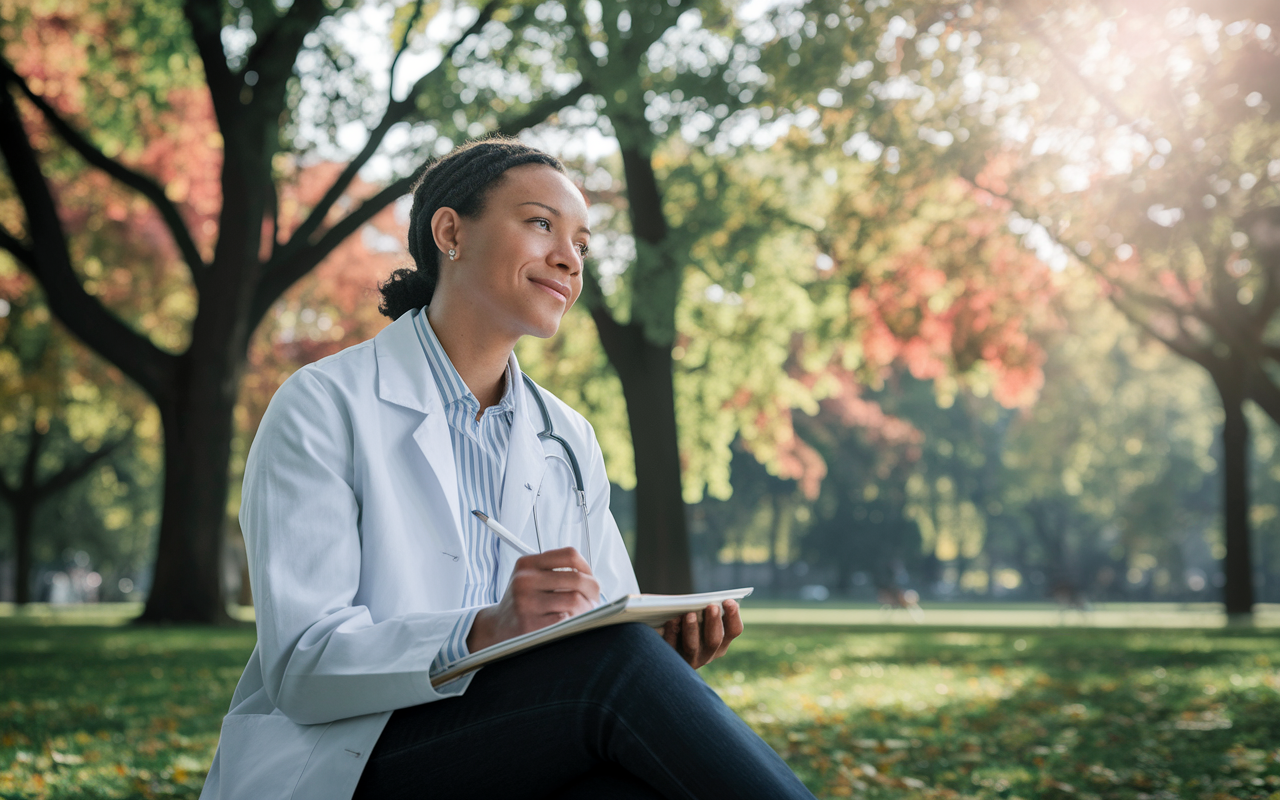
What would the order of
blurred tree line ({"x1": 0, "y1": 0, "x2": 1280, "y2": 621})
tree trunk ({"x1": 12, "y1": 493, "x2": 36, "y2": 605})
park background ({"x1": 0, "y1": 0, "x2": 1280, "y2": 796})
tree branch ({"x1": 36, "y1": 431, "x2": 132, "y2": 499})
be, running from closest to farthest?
park background ({"x1": 0, "y1": 0, "x2": 1280, "y2": 796}) → blurred tree line ({"x1": 0, "y1": 0, "x2": 1280, "y2": 621}) → tree trunk ({"x1": 12, "y1": 493, "x2": 36, "y2": 605}) → tree branch ({"x1": 36, "y1": 431, "x2": 132, "y2": 499})

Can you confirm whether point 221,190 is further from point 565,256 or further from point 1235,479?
point 1235,479

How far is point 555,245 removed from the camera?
2418 mm

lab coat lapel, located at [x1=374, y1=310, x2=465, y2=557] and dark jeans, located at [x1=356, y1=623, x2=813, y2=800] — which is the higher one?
lab coat lapel, located at [x1=374, y1=310, x2=465, y2=557]

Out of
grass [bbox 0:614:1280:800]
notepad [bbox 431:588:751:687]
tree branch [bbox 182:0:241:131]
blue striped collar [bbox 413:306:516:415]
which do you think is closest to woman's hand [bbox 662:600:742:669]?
notepad [bbox 431:588:751:687]

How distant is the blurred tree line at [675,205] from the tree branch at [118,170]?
0.05m

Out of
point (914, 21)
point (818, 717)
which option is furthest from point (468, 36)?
point (818, 717)

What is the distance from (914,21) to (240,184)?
904 centimetres

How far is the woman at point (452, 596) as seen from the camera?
171 cm

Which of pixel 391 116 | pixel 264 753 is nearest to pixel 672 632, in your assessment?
pixel 264 753

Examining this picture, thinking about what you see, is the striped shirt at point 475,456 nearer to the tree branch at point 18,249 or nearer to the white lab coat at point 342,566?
the white lab coat at point 342,566

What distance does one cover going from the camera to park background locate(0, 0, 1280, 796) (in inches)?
278

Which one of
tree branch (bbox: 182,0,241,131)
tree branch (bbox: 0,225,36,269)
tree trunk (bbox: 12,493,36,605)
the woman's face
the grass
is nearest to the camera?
the woman's face

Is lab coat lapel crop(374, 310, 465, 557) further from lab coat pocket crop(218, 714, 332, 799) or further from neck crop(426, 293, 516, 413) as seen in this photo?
lab coat pocket crop(218, 714, 332, 799)

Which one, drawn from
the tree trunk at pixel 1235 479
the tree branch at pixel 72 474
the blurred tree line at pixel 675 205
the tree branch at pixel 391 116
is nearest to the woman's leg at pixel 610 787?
the blurred tree line at pixel 675 205
